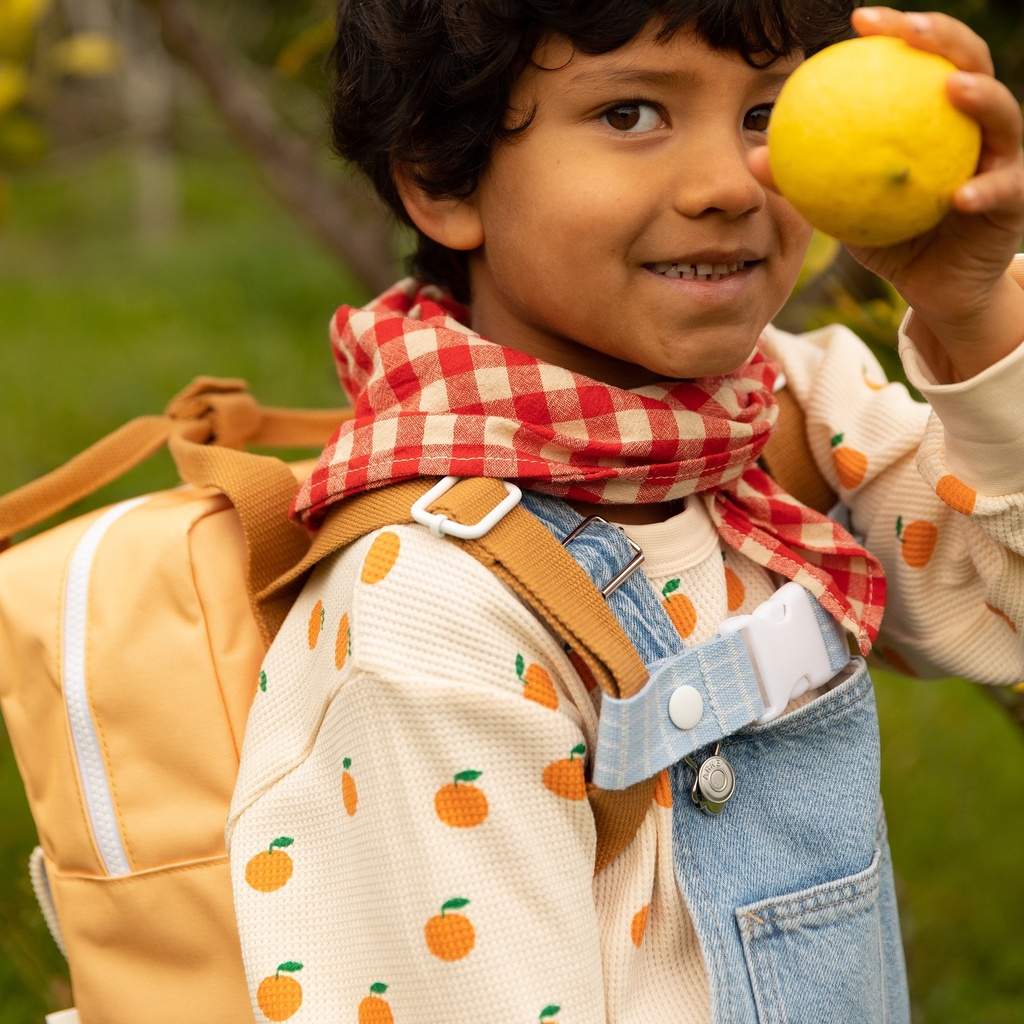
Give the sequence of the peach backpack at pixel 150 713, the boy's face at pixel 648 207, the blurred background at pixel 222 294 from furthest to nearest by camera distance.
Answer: the blurred background at pixel 222 294
the peach backpack at pixel 150 713
the boy's face at pixel 648 207

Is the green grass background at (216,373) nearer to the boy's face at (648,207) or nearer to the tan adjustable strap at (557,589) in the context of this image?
the tan adjustable strap at (557,589)

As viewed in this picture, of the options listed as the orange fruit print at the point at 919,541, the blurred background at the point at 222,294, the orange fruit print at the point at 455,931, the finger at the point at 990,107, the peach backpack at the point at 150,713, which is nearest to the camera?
the finger at the point at 990,107

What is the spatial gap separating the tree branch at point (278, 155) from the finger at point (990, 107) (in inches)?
73.8

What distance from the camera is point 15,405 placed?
14.6 feet

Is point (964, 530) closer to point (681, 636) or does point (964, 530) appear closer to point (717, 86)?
point (681, 636)

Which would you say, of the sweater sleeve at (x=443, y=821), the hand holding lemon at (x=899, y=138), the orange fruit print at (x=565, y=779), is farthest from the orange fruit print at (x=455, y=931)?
the hand holding lemon at (x=899, y=138)

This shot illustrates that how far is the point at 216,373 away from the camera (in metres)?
4.72

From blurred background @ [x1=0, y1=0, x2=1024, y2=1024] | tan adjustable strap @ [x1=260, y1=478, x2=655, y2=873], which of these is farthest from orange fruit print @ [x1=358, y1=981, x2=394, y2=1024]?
blurred background @ [x1=0, y1=0, x2=1024, y2=1024]

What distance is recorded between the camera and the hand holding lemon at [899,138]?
0.99 meters

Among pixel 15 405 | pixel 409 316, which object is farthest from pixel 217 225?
pixel 409 316

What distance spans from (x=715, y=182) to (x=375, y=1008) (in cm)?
85

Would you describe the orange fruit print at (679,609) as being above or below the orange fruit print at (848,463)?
above

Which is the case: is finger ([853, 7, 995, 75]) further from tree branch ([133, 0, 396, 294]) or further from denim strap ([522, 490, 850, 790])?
tree branch ([133, 0, 396, 294])

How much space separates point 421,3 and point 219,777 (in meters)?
0.87
